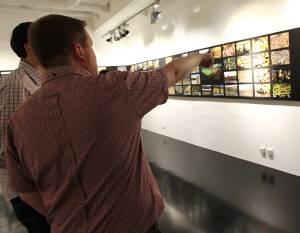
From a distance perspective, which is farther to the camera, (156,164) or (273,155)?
(156,164)

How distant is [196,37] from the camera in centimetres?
471

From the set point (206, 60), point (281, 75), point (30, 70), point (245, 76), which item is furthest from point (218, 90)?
point (30, 70)

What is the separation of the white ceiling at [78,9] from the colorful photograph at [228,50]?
1.82 m

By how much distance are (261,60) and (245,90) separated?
0.53 m

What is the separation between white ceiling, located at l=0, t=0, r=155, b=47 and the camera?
190 inches

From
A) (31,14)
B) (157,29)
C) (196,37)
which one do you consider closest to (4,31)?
(31,14)

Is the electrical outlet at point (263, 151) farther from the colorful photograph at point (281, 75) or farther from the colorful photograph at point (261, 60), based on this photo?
the colorful photograph at point (261, 60)

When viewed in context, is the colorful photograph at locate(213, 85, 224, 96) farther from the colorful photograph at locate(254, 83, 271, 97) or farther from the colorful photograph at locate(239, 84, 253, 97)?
the colorful photograph at locate(254, 83, 271, 97)

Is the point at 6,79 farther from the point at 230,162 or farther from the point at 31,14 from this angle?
the point at 31,14

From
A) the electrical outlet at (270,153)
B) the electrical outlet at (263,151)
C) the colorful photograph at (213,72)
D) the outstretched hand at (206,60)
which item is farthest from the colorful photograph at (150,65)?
the outstretched hand at (206,60)

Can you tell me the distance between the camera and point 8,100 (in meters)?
1.22

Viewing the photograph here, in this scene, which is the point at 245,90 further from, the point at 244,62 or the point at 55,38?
the point at 55,38

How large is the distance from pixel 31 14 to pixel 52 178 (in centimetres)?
708

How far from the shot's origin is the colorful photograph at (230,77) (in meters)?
4.00
